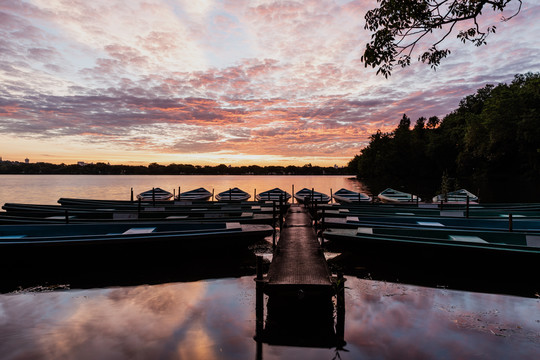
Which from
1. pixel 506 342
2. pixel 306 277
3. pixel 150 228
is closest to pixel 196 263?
pixel 150 228

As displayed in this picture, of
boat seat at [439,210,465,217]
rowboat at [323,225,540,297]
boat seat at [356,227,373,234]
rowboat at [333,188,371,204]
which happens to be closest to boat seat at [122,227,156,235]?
rowboat at [323,225,540,297]

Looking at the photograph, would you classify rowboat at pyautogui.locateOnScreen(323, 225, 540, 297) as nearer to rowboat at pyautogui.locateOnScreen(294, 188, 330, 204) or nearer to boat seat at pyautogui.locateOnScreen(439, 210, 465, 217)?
boat seat at pyautogui.locateOnScreen(439, 210, 465, 217)

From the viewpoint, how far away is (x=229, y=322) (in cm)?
791

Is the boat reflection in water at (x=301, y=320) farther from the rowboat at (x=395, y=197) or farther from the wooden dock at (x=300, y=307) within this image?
the rowboat at (x=395, y=197)

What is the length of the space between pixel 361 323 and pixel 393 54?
22.4 feet

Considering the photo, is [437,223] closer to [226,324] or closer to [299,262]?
[299,262]

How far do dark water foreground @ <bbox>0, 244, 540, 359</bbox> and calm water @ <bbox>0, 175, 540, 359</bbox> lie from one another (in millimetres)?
24

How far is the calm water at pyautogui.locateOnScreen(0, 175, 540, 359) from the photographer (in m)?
6.57

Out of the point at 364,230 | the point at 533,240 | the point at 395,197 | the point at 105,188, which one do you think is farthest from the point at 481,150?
the point at 105,188

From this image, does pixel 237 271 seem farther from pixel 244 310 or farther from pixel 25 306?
pixel 25 306

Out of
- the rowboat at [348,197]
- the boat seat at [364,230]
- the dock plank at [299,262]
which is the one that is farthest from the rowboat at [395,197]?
the dock plank at [299,262]

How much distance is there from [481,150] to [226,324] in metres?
61.8

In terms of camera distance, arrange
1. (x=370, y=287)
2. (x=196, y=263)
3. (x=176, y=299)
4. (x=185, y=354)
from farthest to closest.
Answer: (x=196, y=263) → (x=370, y=287) → (x=176, y=299) → (x=185, y=354)

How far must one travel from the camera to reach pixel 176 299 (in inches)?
369
